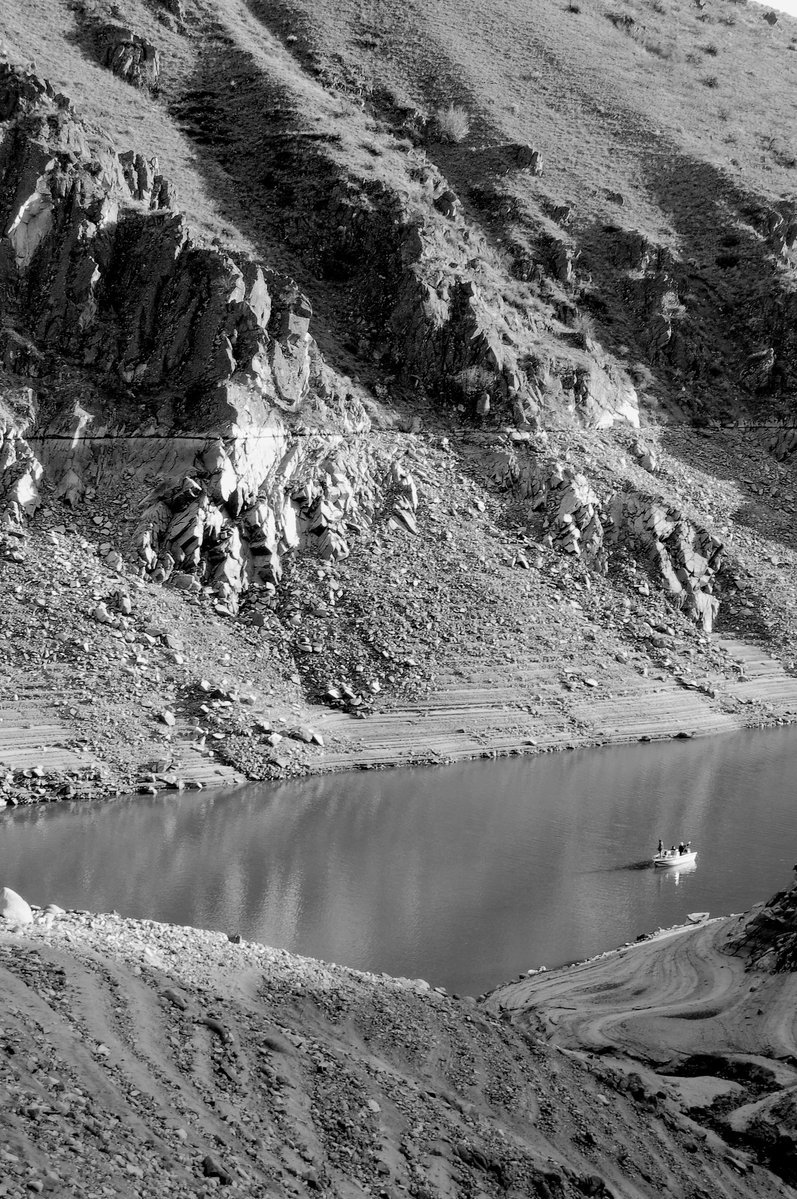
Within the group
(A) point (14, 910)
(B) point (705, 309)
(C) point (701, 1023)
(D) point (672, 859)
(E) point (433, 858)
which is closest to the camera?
(C) point (701, 1023)

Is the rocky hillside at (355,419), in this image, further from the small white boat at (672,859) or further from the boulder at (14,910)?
the boulder at (14,910)

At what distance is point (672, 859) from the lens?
107 feet

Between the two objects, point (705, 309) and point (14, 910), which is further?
point (705, 309)

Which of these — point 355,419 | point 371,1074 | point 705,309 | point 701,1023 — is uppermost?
point 705,309

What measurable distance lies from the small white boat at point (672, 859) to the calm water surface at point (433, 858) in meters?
0.45

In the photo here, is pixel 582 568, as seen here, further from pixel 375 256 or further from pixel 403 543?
pixel 375 256

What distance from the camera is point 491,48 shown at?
96062mm

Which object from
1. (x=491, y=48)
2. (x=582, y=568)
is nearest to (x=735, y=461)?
(x=582, y=568)

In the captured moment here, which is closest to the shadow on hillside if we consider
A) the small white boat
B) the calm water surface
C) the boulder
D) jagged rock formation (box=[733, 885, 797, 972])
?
the calm water surface

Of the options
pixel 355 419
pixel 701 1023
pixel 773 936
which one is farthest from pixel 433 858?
pixel 355 419

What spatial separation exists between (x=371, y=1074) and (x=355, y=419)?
145ft

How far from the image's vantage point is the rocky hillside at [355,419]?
42.7 metres

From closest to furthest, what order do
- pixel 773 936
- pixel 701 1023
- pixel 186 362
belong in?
pixel 701 1023 < pixel 773 936 < pixel 186 362

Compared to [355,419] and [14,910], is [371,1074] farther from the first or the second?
[355,419]
